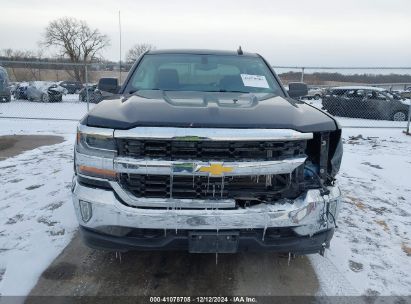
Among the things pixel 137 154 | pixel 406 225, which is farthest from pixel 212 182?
pixel 406 225

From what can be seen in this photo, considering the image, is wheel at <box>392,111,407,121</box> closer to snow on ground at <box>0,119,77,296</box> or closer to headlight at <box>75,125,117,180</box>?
snow on ground at <box>0,119,77,296</box>

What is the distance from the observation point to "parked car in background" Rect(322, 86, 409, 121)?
14.3 meters

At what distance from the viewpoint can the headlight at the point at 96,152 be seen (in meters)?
2.42

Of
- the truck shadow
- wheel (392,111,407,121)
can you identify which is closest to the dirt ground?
the truck shadow

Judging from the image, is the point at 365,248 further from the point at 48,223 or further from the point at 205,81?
the point at 48,223

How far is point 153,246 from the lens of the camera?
2455mm

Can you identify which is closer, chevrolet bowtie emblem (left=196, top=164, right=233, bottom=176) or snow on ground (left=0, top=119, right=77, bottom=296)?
chevrolet bowtie emblem (left=196, top=164, right=233, bottom=176)

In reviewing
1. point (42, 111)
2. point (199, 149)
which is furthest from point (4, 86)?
point (199, 149)

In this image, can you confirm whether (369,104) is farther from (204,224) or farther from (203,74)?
(204,224)

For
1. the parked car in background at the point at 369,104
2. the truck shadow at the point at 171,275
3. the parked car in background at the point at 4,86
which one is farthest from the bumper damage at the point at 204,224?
the parked car in background at the point at 4,86

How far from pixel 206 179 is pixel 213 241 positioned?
413 millimetres

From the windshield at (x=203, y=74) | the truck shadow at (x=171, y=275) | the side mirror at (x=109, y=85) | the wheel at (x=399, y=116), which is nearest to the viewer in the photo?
the truck shadow at (x=171, y=275)

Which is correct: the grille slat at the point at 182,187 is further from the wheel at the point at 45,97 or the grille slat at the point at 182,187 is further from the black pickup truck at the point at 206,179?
the wheel at the point at 45,97

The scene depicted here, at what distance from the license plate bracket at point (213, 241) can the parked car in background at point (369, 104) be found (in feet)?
44.9
